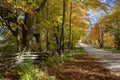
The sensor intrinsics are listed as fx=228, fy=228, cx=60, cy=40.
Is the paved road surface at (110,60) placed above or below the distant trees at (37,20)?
below

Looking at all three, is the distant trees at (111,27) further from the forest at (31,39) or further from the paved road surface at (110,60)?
the forest at (31,39)

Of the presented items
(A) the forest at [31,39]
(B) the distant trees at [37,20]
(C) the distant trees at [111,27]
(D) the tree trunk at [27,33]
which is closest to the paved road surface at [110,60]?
(A) the forest at [31,39]

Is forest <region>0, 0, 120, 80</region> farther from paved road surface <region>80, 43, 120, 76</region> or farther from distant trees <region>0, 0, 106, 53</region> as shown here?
paved road surface <region>80, 43, 120, 76</region>

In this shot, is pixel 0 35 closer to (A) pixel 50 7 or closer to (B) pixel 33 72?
(A) pixel 50 7

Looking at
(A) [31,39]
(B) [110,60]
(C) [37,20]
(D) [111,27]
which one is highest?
(C) [37,20]

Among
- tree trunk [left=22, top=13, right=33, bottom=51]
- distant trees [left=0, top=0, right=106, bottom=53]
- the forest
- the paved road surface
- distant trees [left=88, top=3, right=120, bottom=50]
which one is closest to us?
the forest

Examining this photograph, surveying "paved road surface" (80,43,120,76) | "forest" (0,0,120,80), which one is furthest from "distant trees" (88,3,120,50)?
"forest" (0,0,120,80)

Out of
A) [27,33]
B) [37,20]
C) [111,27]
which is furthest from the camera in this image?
[111,27]

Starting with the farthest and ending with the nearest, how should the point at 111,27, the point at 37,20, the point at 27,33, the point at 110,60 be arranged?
the point at 111,27, the point at 37,20, the point at 110,60, the point at 27,33

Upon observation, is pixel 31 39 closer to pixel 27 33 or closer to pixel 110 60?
pixel 27 33

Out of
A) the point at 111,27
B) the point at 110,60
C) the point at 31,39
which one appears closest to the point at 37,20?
the point at 31,39

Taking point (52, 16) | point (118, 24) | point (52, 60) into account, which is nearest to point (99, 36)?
point (118, 24)

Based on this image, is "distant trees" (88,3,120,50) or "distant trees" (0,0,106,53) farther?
"distant trees" (88,3,120,50)

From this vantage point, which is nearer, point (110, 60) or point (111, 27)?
point (110, 60)
